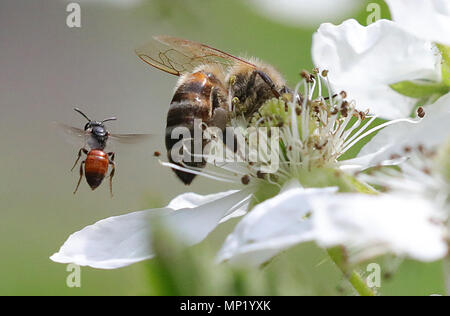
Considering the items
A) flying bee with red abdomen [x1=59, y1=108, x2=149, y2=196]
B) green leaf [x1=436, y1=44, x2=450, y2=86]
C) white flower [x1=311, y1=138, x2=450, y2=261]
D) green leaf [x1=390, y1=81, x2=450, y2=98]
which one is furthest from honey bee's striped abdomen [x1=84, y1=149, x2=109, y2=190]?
white flower [x1=311, y1=138, x2=450, y2=261]

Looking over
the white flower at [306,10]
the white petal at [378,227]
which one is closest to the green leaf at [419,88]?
the white petal at [378,227]

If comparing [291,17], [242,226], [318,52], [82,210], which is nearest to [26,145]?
[82,210]

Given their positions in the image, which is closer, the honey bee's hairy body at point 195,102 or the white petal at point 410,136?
the white petal at point 410,136

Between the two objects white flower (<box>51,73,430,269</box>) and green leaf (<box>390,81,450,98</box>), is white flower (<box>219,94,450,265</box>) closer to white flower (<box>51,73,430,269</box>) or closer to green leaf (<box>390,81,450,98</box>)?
green leaf (<box>390,81,450,98</box>)

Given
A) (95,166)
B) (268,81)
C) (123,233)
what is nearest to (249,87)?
(268,81)

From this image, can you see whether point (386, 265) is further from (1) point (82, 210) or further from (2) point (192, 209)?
(1) point (82, 210)

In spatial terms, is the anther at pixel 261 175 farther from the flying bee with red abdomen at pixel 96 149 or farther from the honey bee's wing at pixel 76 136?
the honey bee's wing at pixel 76 136
